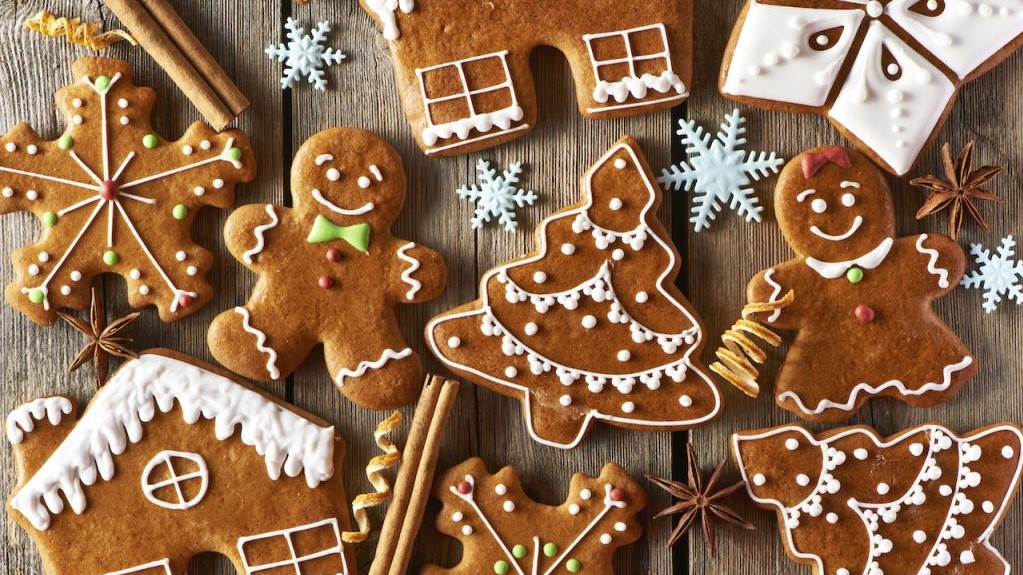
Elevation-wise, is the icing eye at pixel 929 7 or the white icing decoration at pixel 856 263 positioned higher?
the icing eye at pixel 929 7

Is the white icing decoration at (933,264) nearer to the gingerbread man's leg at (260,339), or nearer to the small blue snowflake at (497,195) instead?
the small blue snowflake at (497,195)

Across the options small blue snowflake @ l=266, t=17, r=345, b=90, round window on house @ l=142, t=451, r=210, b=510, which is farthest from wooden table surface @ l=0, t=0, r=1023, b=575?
round window on house @ l=142, t=451, r=210, b=510

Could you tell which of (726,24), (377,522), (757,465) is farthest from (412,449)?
Answer: (726,24)

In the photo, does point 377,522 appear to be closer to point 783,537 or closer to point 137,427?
point 137,427

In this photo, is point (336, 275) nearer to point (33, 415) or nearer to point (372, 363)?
point (372, 363)

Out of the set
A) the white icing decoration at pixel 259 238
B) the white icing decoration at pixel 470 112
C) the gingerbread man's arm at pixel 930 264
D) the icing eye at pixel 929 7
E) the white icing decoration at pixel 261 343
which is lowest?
the white icing decoration at pixel 261 343

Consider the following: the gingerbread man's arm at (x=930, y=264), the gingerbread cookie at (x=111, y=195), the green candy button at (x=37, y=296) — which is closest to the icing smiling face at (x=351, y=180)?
the gingerbread cookie at (x=111, y=195)

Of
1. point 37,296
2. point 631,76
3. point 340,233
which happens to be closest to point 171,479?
point 37,296
